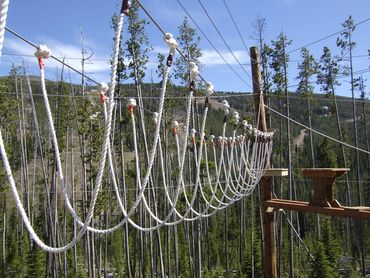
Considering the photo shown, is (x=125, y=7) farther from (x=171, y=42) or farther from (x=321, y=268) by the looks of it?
(x=321, y=268)

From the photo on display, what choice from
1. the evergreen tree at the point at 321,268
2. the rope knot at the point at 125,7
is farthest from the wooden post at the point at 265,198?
the evergreen tree at the point at 321,268

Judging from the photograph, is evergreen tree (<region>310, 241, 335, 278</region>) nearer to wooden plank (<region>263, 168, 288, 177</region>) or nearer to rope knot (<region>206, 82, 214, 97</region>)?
wooden plank (<region>263, 168, 288, 177</region>)

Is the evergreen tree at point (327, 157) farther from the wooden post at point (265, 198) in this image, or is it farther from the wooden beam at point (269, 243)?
the wooden beam at point (269, 243)

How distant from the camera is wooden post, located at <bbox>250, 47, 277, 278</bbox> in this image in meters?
4.28

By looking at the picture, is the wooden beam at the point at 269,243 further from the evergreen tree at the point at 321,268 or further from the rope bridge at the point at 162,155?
the evergreen tree at the point at 321,268

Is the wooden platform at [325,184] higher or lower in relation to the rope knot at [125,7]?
lower

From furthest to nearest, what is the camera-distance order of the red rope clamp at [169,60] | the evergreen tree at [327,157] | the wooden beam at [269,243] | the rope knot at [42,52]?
1. the evergreen tree at [327,157]
2. the wooden beam at [269,243]
3. the red rope clamp at [169,60]
4. the rope knot at [42,52]

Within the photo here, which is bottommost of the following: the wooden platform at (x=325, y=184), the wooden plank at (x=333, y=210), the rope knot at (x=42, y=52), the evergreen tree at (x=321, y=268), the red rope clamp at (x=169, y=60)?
the evergreen tree at (x=321, y=268)

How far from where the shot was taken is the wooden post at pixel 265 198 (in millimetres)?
4277

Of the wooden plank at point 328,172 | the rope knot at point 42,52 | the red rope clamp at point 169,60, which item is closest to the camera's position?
the rope knot at point 42,52

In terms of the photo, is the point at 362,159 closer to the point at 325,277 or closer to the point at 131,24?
the point at 325,277

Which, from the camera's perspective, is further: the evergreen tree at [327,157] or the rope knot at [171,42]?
the evergreen tree at [327,157]

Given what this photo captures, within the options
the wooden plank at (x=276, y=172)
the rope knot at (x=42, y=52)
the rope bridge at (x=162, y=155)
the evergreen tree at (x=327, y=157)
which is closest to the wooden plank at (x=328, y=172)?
the rope bridge at (x=162, y=155)

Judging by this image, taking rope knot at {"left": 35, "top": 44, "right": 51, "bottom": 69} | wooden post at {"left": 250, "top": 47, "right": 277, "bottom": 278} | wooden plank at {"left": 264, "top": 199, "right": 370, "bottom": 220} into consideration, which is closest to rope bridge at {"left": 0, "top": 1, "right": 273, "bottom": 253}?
rope knot at {"left": 35, "top": 44, "right": 51, "bottom": 69}
